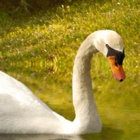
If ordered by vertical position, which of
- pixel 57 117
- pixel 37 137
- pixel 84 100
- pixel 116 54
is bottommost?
pixel 37 137

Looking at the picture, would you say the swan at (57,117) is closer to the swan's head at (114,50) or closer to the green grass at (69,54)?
the green grass at (69,54)

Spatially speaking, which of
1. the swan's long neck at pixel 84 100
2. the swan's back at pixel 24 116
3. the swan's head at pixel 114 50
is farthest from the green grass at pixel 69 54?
the swan's head at pixel 114 50

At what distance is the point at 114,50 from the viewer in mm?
8273

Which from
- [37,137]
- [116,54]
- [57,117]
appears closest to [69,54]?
[57,117]

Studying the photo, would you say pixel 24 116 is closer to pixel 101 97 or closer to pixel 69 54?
pixel 101 97

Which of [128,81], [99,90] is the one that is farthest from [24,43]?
[99,90]

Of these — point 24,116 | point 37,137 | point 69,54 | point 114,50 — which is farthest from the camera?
point 69,54

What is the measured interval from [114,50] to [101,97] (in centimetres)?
429

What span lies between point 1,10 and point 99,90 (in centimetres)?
1334

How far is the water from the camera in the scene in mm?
9484

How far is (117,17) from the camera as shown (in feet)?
72.6

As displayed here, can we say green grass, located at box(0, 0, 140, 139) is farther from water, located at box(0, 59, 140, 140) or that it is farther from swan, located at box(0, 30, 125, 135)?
swan, located at box(0, 30, 125, 135)

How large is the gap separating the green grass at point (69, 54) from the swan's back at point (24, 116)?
1.82 ft

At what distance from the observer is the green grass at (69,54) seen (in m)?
11.4
